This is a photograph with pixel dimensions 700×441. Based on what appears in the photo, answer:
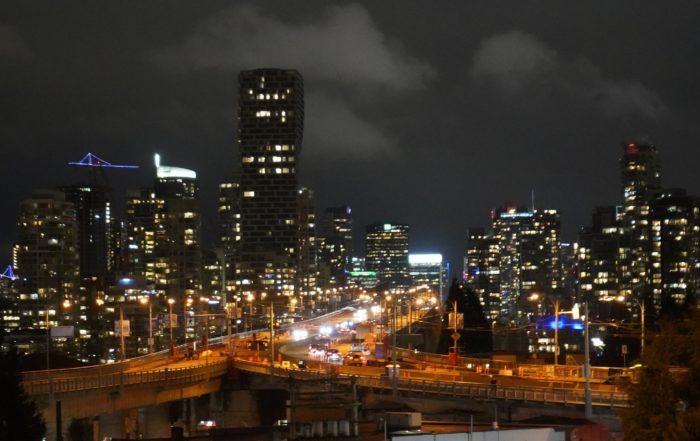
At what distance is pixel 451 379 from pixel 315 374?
10.5 m

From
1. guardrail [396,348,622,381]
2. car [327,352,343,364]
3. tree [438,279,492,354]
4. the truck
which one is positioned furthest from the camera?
tree [438,279,492,354]

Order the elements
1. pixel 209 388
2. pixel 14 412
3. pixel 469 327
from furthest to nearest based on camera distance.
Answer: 1. pixel 469 327
2. pixel 209 388
3. pixel 14 412

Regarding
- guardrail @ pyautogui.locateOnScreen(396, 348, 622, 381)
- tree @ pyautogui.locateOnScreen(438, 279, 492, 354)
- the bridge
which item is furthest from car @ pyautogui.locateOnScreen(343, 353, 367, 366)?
tree @ pyautogui.locateOnScreen(438, 279, 492, 354)

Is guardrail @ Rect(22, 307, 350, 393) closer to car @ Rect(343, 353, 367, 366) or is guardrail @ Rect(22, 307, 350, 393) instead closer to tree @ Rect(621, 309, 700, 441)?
car @ Rect(343, 353, 367, 366)

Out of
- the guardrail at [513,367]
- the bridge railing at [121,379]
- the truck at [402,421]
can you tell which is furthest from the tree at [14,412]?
the guardrail at [513,367]

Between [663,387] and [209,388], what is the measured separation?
62.9 m

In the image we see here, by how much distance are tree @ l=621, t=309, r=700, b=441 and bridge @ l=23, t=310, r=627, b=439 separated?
1592 centimetres

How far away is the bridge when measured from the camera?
2741 inches

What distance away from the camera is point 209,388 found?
99500mm

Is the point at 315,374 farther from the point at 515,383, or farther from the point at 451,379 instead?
the point at 515,383

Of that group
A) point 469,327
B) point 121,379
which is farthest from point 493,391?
point 469,327

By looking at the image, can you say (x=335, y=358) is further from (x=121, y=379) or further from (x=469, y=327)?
(x=469, y=327)

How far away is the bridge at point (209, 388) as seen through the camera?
69.6 m

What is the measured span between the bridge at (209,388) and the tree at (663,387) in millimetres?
15923
